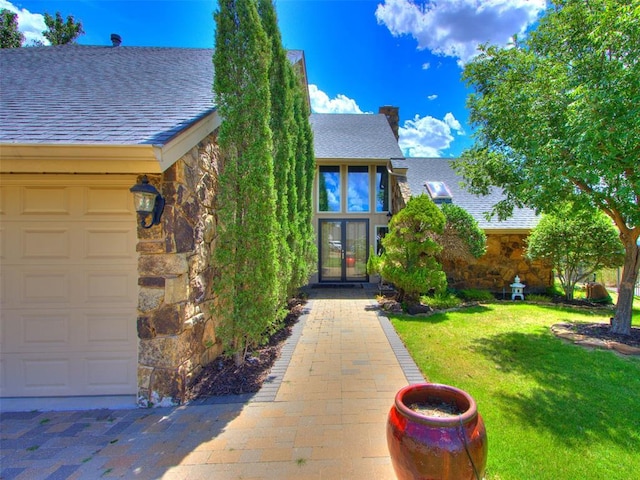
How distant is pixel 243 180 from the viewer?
3689 millimetres

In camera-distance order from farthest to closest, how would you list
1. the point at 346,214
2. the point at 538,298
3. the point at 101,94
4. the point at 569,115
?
the point at 346,214 < the point at 538,298 < the point at 101,94 < the point at 569,115

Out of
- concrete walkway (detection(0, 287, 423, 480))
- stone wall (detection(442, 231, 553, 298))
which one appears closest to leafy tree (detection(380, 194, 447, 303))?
stone wall (detection(442, 231, 553, 298))

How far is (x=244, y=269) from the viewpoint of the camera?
12.3 feet

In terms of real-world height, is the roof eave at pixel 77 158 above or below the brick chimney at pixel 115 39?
below

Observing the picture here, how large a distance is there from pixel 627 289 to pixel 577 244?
2.83m

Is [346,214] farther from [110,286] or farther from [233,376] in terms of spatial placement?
[110,286]

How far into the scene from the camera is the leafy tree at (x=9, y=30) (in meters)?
9.59

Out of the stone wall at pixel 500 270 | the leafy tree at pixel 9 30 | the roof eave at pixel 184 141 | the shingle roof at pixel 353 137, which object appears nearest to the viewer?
the roof eave at pixel 184 141

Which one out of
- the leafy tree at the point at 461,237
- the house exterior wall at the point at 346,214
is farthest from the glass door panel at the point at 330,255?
the leafy tree at the point at 461,237

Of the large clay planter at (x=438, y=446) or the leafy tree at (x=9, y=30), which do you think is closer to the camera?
the large clay planter at (x=438, y=446)

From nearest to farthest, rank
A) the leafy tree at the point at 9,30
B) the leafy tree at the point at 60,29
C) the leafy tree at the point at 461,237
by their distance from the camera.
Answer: the leafy tree at the point at 461,237 → the leafy tree at the point at 9,30 → the leafy tree at the point at 60,29

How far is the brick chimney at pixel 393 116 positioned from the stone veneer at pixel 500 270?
5923 mm

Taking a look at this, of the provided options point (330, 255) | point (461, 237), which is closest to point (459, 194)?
point (461, 237)

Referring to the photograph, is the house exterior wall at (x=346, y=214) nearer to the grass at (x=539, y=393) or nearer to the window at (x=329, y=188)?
the window at (x=329, y=188)
